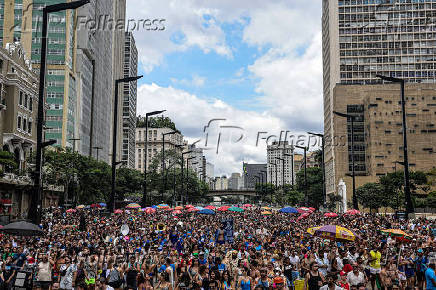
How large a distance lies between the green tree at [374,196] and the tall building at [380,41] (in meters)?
34.9

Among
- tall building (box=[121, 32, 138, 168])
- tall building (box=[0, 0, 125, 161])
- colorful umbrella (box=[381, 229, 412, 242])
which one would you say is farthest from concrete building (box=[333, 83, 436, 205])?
tall building (box=[121, 32, 138, 168])

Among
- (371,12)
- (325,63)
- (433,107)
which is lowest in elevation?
(433,107)

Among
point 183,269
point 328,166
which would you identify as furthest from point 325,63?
point 183,269

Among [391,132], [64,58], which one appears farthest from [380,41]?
[64,58]

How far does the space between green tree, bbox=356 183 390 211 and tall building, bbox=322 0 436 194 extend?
114 ft

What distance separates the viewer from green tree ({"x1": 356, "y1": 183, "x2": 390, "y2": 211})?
7112 cm

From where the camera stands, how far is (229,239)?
22656 millimetres

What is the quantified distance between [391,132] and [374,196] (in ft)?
97.8

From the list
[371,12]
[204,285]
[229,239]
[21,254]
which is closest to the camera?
[204,285]

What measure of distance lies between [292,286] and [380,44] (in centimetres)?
11172

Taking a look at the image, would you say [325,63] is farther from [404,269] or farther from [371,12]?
[404,269]

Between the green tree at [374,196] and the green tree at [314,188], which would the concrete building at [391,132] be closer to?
the green tree at [314,188]

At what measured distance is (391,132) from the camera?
98125 millimetres

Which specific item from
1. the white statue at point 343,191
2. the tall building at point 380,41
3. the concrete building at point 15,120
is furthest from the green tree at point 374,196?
the concrete building at point 15,120
